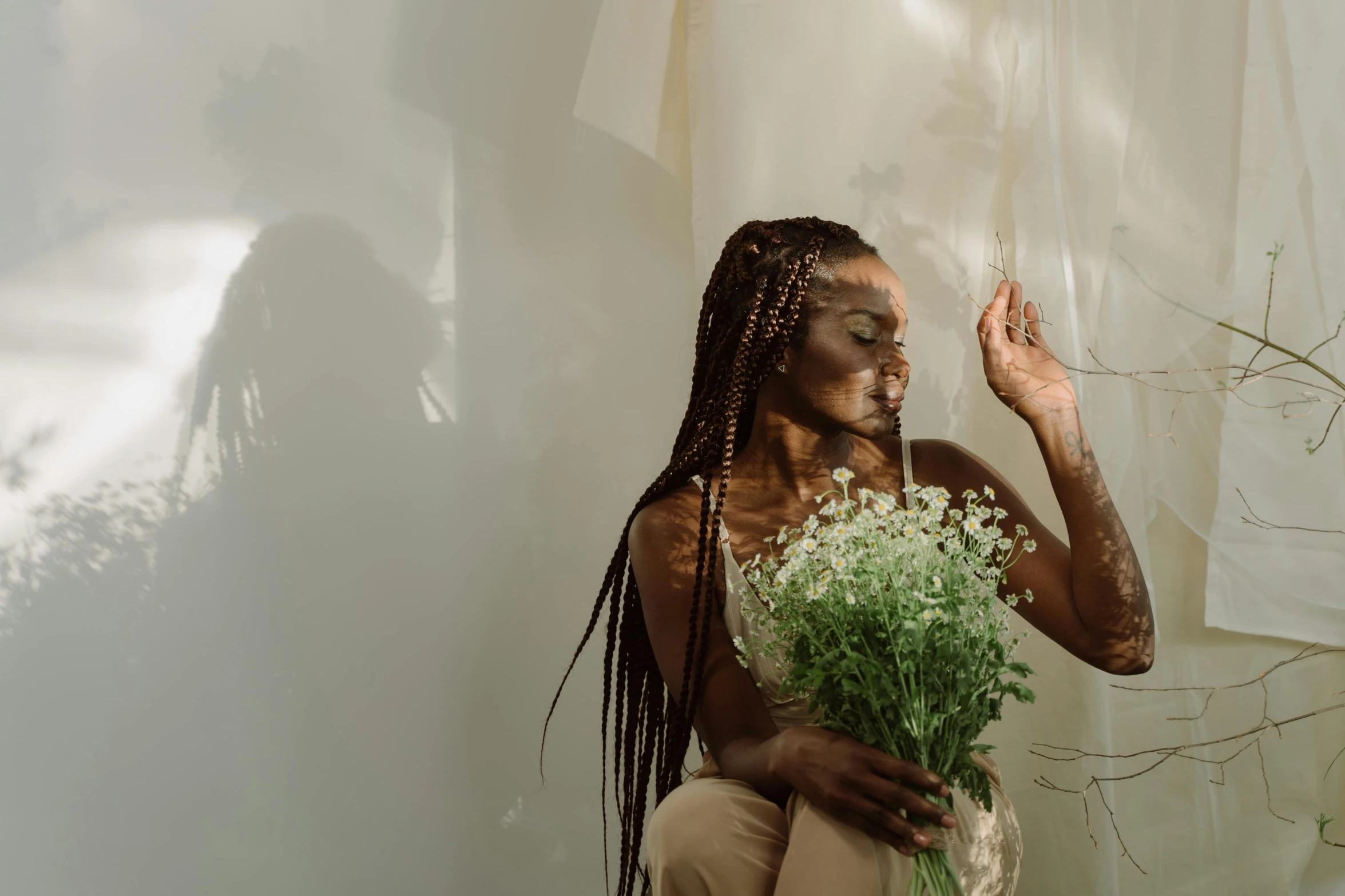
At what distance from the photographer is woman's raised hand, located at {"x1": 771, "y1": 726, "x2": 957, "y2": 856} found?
123cm

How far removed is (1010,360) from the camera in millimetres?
1521

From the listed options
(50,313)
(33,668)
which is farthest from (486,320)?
(33,668)

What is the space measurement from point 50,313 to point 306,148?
1.85ft

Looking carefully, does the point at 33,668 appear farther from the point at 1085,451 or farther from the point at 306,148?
the point at 1085,451

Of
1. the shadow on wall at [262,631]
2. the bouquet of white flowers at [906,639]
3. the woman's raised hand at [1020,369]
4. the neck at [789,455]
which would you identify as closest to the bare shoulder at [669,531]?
the neck at [789,455]

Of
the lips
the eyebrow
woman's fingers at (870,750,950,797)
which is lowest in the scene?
woman's fingers at (870,750,950,797)

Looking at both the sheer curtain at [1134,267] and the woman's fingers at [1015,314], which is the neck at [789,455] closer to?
the woman's fingers at [1015,314]

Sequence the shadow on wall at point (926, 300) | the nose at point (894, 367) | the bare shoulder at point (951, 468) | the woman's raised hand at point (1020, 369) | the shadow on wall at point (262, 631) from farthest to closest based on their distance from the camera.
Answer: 1. the shadow on wall at point (926, 300)
2. the shadow on wall at point (262, 631)
3. the bare shoulder at point (951, 468)
4. the nose at point (894, 367)
5. the woman's raised hand at point (1020, 369)

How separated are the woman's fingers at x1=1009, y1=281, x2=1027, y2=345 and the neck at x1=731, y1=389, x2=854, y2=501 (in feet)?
1.03

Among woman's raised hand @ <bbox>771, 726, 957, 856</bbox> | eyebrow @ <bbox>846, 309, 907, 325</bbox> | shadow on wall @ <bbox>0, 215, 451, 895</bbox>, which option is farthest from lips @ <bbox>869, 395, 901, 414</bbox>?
shadow on wall @ <bbox>0, 215, 451, 895</bbox>

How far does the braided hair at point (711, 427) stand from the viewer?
1.64 meters

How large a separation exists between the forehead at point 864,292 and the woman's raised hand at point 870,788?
65cm

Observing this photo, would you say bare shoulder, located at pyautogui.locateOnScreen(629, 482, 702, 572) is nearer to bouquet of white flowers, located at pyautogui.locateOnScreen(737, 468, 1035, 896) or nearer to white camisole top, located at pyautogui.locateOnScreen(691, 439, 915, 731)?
white camisole top, located at pyautogui.locateOnScreen(691, 439, 915, 731)

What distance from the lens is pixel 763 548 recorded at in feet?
5.59
